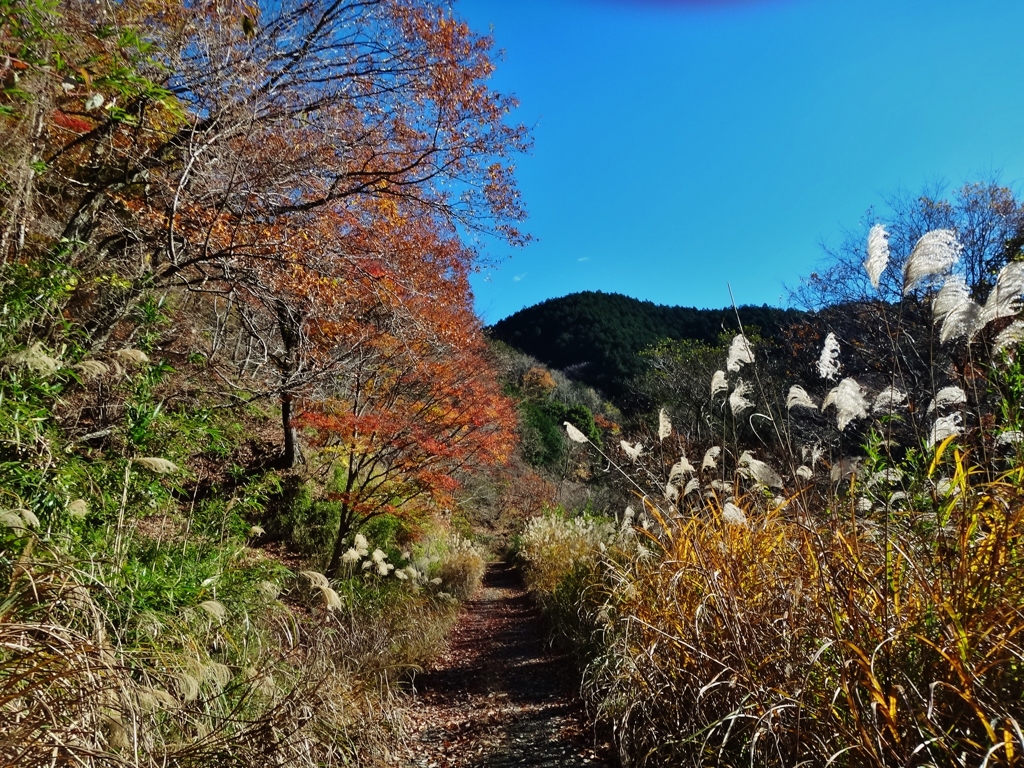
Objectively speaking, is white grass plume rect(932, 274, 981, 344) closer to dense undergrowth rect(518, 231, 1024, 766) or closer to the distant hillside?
dense undergrowth rect(518, 231, 1024, 766)

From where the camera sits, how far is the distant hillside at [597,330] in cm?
4409

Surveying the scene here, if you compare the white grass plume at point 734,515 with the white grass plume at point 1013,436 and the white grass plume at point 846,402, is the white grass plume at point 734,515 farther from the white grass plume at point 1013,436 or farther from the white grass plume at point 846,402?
the white grass plume at point 1013,436

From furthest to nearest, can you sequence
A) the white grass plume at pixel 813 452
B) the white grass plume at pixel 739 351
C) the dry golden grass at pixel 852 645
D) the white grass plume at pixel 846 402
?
the white grass plume at pixel 813 452
the white grass plume at pixel 739 351
the white grass plume at pixel 846 402
the dry golden grass at pixel 852 645

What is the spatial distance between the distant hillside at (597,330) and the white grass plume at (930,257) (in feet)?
124

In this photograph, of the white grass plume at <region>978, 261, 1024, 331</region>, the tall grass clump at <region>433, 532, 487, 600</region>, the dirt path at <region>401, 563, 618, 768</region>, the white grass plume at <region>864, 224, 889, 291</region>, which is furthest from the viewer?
the tall grass clump at <region>433, 532, 487, 600</region>

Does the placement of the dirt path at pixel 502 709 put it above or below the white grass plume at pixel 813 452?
below

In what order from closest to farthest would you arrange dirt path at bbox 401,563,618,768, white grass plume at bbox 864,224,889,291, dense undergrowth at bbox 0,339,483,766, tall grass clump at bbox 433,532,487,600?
dense undergrowth at bbox 0,339,483,766 < white grass plume at bbox 864,224,889,291 < dirt path at bbox 401,563,618,768 < tall grass clump at bbox 433,532,487,600

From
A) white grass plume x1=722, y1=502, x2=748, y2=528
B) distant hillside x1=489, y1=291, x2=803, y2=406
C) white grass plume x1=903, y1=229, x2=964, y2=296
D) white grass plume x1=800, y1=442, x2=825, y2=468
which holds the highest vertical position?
distant hillside x1=489, y1=291, x2=803, y2=406

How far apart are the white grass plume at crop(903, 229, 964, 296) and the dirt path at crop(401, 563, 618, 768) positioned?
3210 mm

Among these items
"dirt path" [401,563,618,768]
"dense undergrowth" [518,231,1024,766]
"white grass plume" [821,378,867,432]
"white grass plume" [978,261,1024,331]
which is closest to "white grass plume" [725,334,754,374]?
"dense undergrowth" [518,231,1024,766]

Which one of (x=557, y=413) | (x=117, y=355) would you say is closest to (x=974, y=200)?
(x=117, y=355)

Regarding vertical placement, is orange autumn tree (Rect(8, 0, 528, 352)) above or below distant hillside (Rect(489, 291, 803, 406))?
below

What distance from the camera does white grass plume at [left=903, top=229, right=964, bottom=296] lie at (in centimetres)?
254

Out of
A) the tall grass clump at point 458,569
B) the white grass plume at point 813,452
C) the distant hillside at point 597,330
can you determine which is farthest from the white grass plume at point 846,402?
the distant hillside at point 597,330
